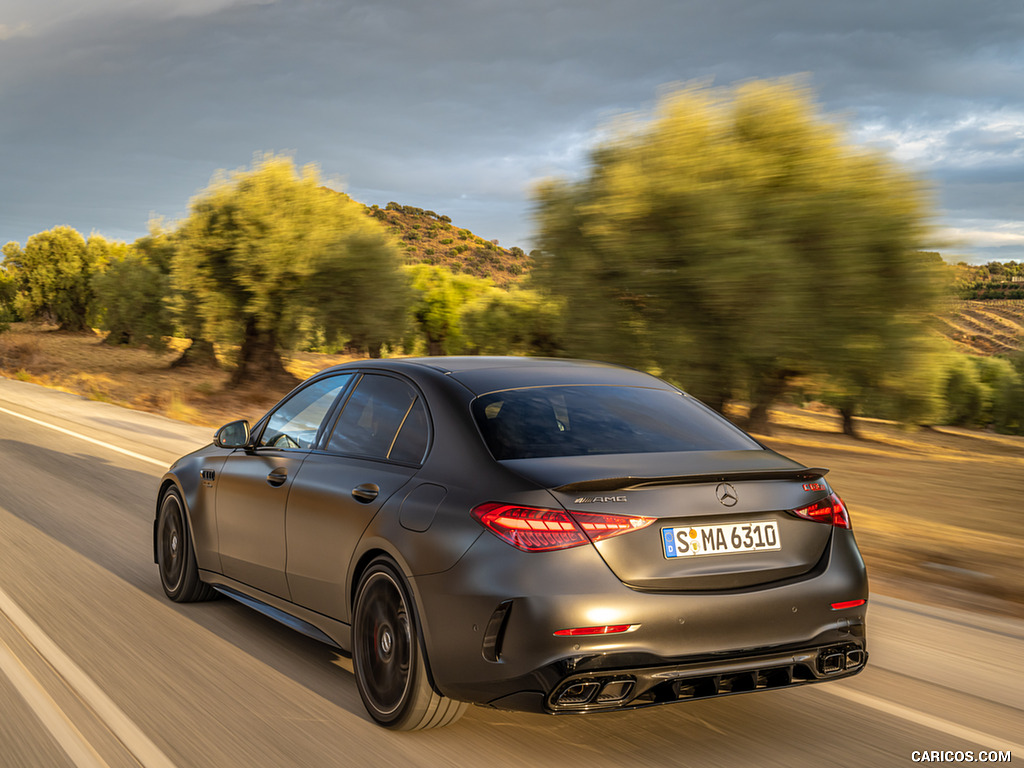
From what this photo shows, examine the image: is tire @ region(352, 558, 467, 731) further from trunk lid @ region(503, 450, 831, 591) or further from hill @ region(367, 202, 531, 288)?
hill @ region(367, 202, 531, 288)

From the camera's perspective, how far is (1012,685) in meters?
4.71

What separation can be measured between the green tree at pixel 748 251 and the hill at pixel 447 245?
9133 cm

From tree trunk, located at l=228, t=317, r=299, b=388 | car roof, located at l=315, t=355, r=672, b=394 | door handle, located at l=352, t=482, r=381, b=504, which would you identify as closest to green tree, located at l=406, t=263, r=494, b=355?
tree trunk, located at l=228, t=317, r=299, b=388

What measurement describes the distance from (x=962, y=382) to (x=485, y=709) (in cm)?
5955

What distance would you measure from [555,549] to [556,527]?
8cm

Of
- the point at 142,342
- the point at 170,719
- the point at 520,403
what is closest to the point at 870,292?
the point at 520,403

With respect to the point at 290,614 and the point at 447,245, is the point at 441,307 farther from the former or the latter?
the point at 447,245

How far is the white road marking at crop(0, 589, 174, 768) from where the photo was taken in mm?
3734

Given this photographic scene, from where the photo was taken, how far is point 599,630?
342cm

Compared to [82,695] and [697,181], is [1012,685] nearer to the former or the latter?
[82,695]

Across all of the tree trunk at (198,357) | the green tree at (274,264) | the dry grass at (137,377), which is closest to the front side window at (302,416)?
the dry grass at (137,377)

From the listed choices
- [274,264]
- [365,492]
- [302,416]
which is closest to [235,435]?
[302,416]

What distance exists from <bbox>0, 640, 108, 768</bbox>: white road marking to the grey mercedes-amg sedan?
1108 millimetres

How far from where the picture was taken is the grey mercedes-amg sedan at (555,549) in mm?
3457
